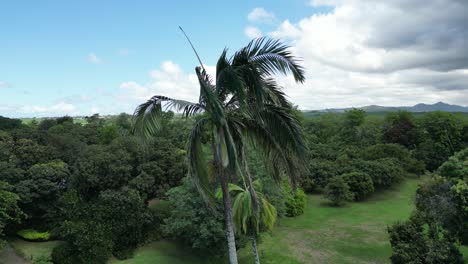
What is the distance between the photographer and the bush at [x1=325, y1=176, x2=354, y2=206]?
25.7 metres

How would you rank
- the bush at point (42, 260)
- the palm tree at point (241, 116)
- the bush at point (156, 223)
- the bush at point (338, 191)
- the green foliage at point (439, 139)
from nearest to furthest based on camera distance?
the palm tree at point (241, 116) → the bush at point (42, 260) → the bush at point (156, 223) → the bush at point (338, 191) → the green foliage at point (439, 139)

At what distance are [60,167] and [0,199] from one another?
6.28 metres

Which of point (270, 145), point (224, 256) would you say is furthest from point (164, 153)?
point (270, 145)

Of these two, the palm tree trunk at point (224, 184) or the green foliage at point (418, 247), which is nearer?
the palm tree trunk at point (224, 184)

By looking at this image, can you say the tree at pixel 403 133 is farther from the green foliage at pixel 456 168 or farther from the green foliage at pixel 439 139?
the green foliage at pixel 456 168

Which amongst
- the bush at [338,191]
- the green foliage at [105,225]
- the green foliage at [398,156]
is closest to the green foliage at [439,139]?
the green foliage at [398,156]

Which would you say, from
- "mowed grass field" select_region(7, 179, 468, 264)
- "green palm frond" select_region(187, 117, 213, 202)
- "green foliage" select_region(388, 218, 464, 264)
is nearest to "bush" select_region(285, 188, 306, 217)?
"mowed grass field" select_region(7, 179, 468, 264)

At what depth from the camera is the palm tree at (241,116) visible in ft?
18.5

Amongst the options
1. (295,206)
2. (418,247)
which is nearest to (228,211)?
(418,247)

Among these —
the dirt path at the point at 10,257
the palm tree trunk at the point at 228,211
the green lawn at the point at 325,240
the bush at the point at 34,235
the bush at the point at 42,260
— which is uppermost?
the palm tree trunk at the point at 228,211

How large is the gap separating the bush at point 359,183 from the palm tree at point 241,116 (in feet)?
73.2

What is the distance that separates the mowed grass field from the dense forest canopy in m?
Result: 0.85

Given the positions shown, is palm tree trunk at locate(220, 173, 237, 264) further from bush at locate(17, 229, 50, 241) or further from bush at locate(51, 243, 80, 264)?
bush at locate(17, 229, 50, 241)

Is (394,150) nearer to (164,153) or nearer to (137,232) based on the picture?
(164,153)
